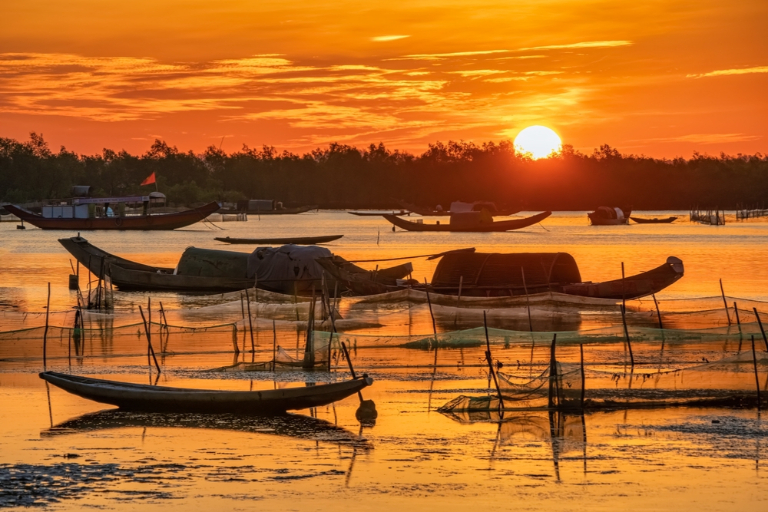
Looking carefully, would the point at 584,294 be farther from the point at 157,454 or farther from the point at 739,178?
the point at 739,178

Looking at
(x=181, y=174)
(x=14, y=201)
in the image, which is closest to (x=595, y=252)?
(x=14, y=201)

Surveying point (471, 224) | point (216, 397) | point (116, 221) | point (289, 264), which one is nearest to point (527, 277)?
point (289, 264)

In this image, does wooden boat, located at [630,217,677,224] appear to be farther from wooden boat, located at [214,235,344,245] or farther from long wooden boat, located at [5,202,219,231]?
wooden boat, located at [214,235,344,245]

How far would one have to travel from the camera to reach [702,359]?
52.3 ft

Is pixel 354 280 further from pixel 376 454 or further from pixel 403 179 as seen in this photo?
pixel 403 179

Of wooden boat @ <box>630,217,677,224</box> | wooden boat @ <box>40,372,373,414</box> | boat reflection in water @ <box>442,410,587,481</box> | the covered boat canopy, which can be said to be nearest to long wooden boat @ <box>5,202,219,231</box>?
wooden boat @ <box>630,217,677,224</box>

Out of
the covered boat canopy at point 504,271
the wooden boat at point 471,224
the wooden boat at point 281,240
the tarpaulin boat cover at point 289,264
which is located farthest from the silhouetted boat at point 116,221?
the covered boat canopy at point 504,271

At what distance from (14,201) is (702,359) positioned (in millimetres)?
129864

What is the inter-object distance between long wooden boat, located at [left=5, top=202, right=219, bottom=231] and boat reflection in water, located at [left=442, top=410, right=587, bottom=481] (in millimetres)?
68090

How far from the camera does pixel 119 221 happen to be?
3445 inches

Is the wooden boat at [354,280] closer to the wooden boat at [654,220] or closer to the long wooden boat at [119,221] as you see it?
the long wooden boat at [119,221]

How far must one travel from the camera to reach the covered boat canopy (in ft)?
79.0

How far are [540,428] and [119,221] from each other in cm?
7966

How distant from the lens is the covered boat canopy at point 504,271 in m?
24.1
